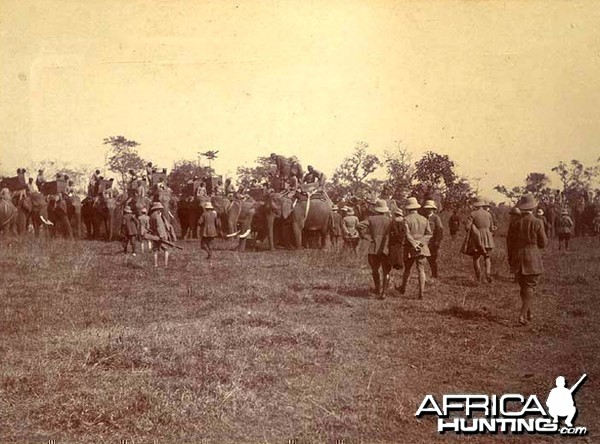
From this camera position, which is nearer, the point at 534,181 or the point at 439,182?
the point at 534,181

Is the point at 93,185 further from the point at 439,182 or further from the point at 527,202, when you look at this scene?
the point at 527,202

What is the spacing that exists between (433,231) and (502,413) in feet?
14.4

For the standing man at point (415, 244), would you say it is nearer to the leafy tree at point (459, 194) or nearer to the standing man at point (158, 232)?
the leafy tree at point (459, 194)

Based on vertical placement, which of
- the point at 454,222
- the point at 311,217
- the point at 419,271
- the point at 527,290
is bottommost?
the point at 527,290

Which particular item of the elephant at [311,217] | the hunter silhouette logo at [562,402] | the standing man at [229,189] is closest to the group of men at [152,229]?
Answer: the elephant at [311,217]

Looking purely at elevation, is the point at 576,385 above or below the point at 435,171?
below

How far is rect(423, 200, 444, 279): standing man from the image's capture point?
30.1 feet

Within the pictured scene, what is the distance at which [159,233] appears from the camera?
31.7 feet

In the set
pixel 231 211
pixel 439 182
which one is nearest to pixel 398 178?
pixel 439 182

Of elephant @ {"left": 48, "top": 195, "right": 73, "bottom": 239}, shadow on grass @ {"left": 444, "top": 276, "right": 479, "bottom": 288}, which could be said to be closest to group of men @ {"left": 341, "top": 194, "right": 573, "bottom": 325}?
shadow on grass @ {"left": 444, "top": 276, "right": 479, "bottom": 288}

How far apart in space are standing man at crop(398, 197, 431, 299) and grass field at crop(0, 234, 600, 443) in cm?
28

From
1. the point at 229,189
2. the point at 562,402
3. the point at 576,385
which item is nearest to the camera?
the point at 562,402

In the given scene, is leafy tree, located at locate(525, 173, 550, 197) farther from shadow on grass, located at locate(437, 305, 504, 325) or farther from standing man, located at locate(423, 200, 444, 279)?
shadow on grass, located at locate(437, 305, 504, 325)

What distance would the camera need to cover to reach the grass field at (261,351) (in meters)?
4.80
